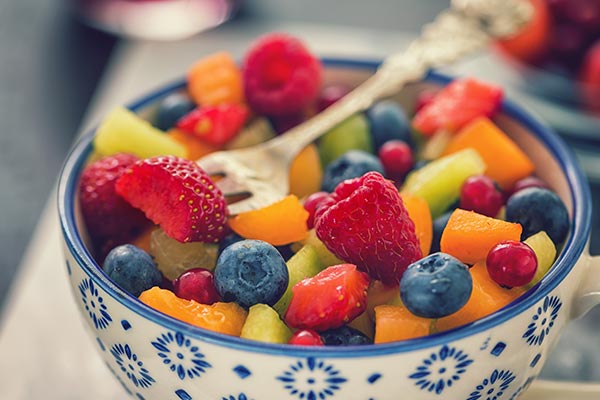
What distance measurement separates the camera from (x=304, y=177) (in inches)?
42.0

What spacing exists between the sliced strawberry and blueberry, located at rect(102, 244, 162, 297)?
43 centimetres

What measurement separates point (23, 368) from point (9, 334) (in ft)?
0.23

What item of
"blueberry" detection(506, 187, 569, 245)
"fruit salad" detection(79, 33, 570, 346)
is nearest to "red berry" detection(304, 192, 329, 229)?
"fruit salad" detection(79, 33, 570, 346)

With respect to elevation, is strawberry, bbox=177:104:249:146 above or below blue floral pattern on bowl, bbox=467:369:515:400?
above

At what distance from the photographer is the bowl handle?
0.84m

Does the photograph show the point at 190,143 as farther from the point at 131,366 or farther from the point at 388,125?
the point at 131,366

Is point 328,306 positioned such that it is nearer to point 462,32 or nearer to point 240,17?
point 462,32

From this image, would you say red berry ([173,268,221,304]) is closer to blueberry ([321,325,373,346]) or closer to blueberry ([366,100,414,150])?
blueberry ([321,325,373,346])

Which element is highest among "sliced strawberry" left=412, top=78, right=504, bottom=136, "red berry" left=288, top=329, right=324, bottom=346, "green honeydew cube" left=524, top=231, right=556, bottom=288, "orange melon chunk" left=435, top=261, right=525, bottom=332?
"sliced strawberry" left=412, top=78, right=504, bottom=136

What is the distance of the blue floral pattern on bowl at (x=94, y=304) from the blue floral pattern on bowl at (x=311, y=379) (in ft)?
0.62

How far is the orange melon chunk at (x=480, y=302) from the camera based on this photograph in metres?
0.80

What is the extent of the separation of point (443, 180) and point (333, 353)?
1.15 ft

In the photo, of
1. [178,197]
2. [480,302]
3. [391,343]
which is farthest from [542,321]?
[178,197]

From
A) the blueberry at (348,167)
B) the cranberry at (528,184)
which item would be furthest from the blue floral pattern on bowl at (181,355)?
the cranberry at (528,184)
